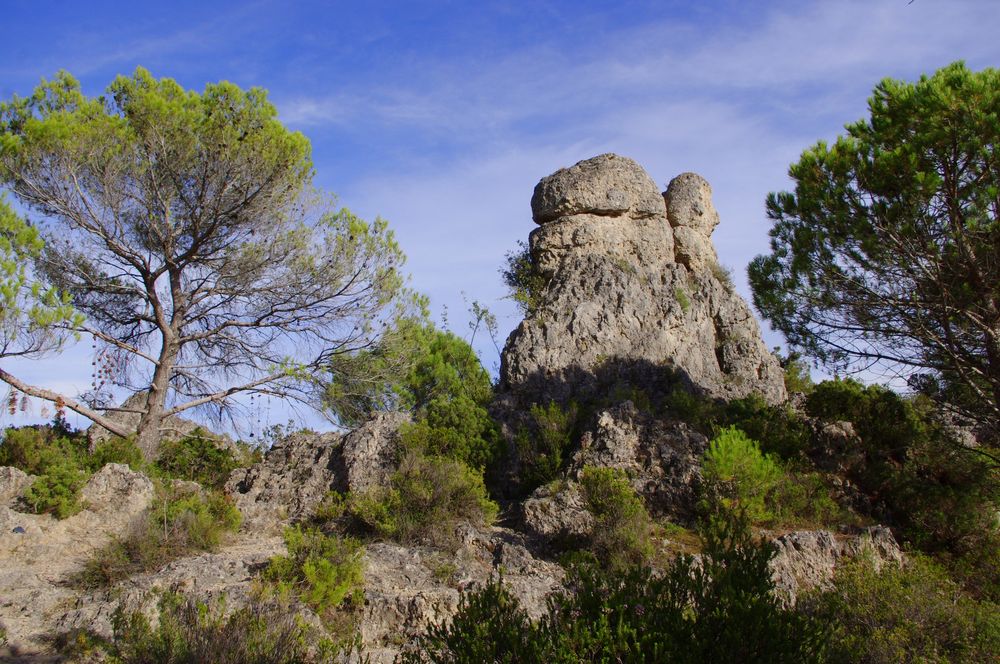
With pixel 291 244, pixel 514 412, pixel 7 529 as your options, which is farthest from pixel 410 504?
pixel 291 244

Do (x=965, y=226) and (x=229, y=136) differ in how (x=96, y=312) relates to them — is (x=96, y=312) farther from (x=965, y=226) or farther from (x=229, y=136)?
(x=965, y=226)

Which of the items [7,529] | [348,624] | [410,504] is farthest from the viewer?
[410,504]

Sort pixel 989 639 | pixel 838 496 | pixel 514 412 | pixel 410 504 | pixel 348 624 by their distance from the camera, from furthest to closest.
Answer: pixel 514 412
pixel 838 496
pixel 410 504
pixel 348 624
pixel 989 639

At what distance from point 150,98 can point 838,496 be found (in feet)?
45.7

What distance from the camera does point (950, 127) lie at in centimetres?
1129

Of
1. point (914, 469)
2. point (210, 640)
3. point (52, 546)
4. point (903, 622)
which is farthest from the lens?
point (914, 469)

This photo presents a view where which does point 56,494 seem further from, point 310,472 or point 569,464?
point 569,464

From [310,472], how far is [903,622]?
29.4 feet

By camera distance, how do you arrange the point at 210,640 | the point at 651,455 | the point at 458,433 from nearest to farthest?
the point at 210,640 < the point at 651,455 < the point at 458,433

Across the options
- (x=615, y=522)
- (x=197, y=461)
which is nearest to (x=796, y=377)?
(x=615, y=522)

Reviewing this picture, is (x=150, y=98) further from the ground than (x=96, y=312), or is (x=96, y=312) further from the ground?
(x=150, y=98)

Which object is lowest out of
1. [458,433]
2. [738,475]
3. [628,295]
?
[738,475]

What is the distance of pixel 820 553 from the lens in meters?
10.1

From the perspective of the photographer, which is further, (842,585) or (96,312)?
(96,312)
